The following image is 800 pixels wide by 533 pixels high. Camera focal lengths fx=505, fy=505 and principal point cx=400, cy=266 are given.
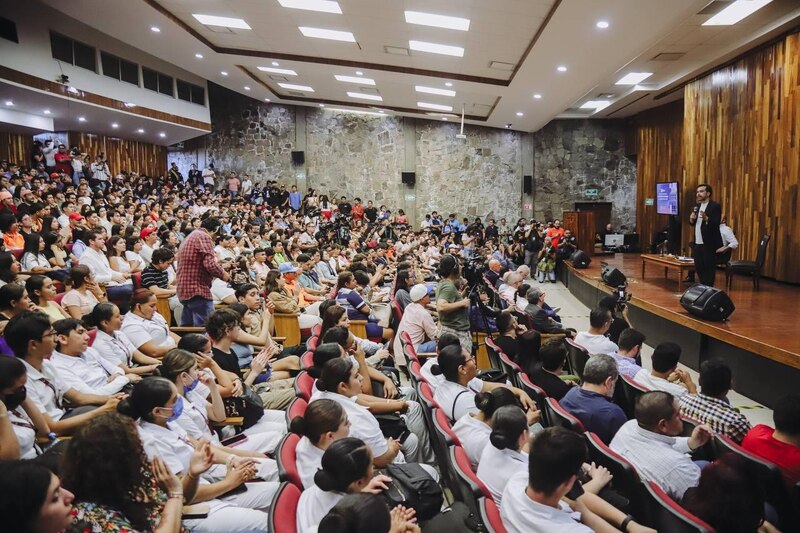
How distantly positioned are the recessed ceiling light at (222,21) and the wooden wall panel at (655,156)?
9578 millimetres

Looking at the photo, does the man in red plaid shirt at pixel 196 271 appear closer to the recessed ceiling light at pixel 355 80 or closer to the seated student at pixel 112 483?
the seated student at pixel 112 483

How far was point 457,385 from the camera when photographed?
107 inches

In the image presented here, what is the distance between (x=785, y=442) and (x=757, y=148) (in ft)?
22.9

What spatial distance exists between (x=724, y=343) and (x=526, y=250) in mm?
7161

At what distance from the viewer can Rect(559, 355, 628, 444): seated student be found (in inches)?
97.7

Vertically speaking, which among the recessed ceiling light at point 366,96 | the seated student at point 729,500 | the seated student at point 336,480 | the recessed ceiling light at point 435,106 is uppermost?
the recessed ceiling light at point 366,96

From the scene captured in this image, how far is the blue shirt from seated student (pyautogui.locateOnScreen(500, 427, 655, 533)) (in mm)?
748

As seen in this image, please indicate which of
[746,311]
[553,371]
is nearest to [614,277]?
[746,311]

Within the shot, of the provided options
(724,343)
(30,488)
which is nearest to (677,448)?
(30,488)

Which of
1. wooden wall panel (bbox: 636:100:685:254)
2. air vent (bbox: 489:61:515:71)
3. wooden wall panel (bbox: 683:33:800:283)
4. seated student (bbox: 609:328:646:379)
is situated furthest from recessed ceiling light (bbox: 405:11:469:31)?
wooden wall panel (bbox: 636:100:685:254)

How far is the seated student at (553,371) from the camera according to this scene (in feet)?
10.1

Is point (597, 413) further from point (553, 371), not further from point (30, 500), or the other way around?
point (30, 500)

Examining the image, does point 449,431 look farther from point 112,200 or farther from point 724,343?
point 112,200

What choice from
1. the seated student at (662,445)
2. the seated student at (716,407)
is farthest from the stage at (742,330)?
the seated student at (662,445)
